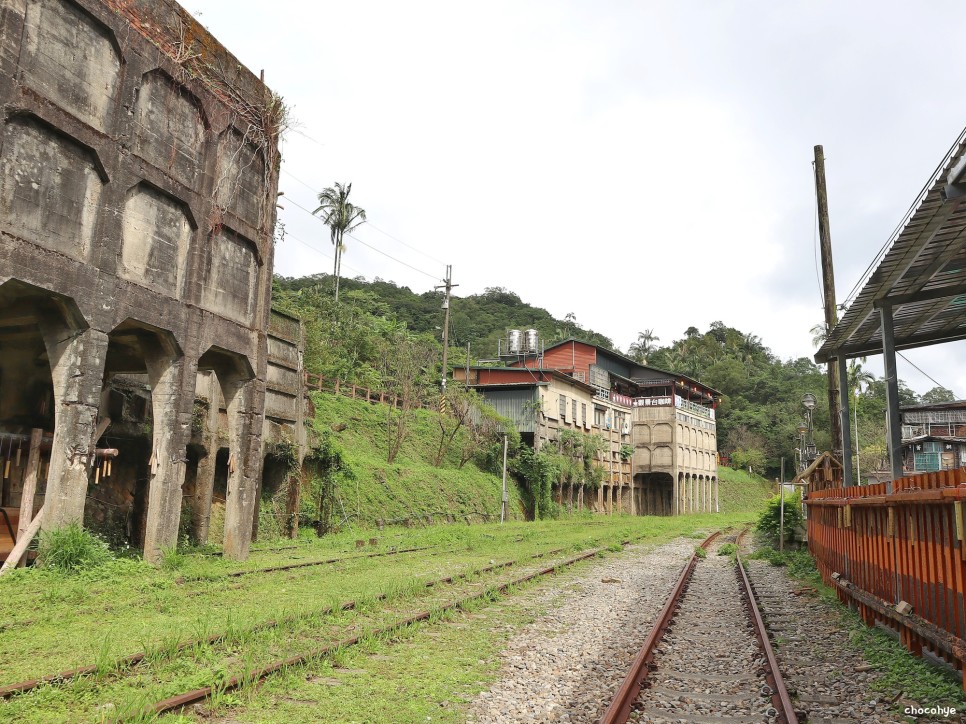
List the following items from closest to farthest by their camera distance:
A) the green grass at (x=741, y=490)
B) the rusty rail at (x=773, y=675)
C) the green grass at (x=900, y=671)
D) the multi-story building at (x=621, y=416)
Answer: the rusty rail at (x=773, y=675)
the green grass at (x=900, y=671)
the multi-story building at (x=621, y=416)
the green grass at (x=741, y=490)

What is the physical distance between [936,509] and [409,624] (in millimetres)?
5721

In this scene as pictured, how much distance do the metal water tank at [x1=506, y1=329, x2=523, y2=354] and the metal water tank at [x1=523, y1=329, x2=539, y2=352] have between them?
53 centimetres

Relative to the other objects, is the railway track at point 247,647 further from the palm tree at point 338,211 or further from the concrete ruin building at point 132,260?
the palm tree at point 338,211

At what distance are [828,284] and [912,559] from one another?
1294 cm

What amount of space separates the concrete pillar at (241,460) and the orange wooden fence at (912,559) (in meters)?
11.3

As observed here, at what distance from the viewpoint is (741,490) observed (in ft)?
225

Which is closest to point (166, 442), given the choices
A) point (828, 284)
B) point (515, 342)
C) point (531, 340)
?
point (828, 284)

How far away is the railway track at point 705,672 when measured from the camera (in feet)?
18.8

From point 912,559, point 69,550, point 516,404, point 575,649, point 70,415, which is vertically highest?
point 516,404

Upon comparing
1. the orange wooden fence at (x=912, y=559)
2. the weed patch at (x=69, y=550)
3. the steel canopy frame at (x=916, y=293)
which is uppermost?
the steel canopy frame at (x=916, y=293)

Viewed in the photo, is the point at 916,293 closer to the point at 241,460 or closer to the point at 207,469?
the point at 241,460

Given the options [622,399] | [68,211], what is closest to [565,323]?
[622,399]

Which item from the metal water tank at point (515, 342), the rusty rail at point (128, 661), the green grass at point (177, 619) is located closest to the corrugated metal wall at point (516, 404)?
the metal water tank at point (515, 342)

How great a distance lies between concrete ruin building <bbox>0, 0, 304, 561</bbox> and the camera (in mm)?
11180
